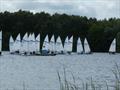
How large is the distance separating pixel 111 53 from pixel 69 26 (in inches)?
1056

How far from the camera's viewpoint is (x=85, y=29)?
530ft

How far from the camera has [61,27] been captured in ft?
523

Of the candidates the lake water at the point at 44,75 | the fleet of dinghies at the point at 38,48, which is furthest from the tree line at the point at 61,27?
the lake water at the point at 44,75

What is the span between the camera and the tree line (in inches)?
5945

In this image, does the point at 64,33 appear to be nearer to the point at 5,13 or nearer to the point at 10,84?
the point at 5,13

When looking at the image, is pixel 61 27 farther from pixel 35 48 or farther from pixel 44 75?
pixel 44 75

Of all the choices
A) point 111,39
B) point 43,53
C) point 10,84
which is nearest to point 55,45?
point 43,53

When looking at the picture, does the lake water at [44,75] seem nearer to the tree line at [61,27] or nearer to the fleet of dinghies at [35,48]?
the fleet of dinghies at [35,48]

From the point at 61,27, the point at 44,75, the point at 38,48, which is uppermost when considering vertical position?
the point at 61,27

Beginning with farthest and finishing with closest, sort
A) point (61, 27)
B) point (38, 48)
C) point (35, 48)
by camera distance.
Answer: point (61, 27) < point (38, 48) < point (35, 48)

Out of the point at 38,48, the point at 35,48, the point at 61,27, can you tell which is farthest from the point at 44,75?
the point at 61,27

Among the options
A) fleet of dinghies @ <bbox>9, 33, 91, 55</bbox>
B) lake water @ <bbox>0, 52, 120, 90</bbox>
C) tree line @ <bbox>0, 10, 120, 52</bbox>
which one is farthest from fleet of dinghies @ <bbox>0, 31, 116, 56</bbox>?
lake water @ <bbox>0, 52, 120, 90</bbox>

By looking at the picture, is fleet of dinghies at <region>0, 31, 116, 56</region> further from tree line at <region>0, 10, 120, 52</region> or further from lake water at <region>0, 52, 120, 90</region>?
lake water at <region>0, 52, 120, 90</region>

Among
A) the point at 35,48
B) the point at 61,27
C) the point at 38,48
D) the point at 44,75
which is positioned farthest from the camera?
the point at 61,27
